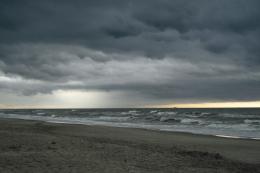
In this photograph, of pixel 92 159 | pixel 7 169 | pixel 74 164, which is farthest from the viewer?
pixel 92 159

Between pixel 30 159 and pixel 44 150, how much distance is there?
1566 millimetres

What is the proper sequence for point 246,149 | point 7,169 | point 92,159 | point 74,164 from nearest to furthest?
1. point 7,169
2. point 74,164
3. point 92,159
4. point 246,149

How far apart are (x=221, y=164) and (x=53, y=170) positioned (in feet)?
17.7

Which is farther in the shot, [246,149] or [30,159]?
[246,149]

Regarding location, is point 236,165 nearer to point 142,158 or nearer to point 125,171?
point 142,158

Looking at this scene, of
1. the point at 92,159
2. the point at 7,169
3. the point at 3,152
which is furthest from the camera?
the point at 3,152

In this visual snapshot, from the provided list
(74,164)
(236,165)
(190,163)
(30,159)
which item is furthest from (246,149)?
(30,159)

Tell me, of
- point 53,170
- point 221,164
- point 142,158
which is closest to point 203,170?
point 221,164

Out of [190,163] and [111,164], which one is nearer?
[111,164]

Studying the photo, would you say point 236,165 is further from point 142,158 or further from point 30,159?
point 30,159

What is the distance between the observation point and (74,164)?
7391 mm

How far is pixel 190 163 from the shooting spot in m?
8.44

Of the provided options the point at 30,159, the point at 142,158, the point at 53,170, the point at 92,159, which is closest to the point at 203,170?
the point at 142,158

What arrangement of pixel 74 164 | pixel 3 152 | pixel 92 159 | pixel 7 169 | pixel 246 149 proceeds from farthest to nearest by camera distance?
pixel 246 149 < pixel 3 152 < pixel 92 159 < pixel 74 164 < pixel 7 169
